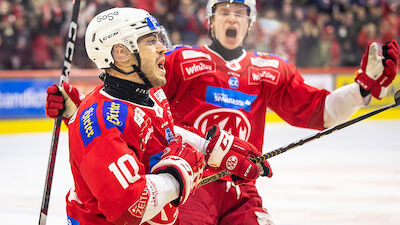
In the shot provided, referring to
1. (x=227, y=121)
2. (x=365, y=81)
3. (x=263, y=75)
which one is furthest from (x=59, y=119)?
(x=365, y=81)

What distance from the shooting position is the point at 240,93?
10.8 feet

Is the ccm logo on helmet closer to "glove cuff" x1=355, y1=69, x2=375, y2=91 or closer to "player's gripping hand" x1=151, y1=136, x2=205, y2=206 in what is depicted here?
"player's gripping hand" x1=151, y1=136, x2=205, y2=206

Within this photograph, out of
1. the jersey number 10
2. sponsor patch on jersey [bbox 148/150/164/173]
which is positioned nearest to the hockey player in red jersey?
sponsor patch on jersey [bbox 148/150/164/173]

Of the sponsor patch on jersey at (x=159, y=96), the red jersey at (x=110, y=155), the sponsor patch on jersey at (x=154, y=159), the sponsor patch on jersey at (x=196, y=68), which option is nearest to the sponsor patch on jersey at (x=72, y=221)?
the red jersey at (x=110, y=155)

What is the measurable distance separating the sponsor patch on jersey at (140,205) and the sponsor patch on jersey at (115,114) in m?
0.22

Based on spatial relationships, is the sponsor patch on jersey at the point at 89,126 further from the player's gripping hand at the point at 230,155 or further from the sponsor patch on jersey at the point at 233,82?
the sponsor patch on jersey at the point at 233,82

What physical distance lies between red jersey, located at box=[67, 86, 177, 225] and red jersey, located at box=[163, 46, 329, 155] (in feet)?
2.45

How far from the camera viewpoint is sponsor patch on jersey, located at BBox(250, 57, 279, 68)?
344 centimetres

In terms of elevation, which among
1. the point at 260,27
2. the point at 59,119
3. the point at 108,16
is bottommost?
the point at 260,27

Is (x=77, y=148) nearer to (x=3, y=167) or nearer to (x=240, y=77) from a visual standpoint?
(x=240, y=77)

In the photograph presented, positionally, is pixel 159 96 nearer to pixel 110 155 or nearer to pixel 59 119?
pixel 110 155

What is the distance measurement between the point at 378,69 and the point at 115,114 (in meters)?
1.42

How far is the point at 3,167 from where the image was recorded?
22.0 feet

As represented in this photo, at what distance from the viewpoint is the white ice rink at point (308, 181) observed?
4957mm
